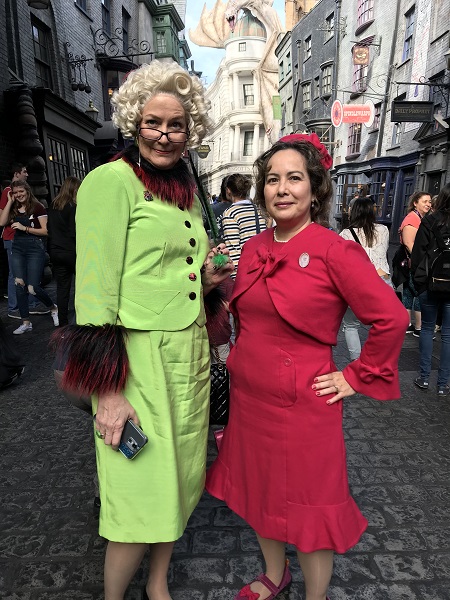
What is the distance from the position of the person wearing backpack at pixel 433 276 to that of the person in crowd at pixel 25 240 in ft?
16.0

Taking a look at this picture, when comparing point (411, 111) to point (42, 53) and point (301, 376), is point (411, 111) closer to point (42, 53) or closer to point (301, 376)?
point (42, 53)

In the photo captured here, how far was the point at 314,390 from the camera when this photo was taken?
58.4 inches

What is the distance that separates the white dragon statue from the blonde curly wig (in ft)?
127

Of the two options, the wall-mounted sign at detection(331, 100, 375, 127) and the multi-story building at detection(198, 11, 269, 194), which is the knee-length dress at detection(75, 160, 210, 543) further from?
the multi-story building at detection(198, 11, 269, 194)

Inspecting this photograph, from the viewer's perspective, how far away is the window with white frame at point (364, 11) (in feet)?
57.9

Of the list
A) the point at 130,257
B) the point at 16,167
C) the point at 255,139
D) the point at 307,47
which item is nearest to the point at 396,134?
the point at 307,47

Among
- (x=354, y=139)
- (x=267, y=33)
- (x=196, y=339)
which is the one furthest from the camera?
(x=267, y=33)

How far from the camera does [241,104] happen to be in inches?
1628

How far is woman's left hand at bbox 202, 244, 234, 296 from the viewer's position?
5.63ft

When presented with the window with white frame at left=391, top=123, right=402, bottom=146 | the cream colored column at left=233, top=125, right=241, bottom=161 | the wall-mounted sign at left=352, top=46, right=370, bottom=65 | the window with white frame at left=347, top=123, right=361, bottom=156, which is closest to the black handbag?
the window with white frame at left=391, top=123, right=402, bottom=146

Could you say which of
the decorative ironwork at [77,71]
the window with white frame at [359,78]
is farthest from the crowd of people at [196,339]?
Answer: the window with white frame at [359,78]

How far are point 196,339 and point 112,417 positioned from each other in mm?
425

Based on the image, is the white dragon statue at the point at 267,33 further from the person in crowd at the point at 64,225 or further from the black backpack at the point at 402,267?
the person in crowd at the point at 64,225

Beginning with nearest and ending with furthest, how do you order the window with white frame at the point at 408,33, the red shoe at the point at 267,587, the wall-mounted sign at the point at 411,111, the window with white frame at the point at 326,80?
1. the red shoe at the point at 267,587
2. the wall-mounted sign at the point at 411,111
3. the window with white frame at the point at 408,33
4. the window with white frame at the point at 326,80
